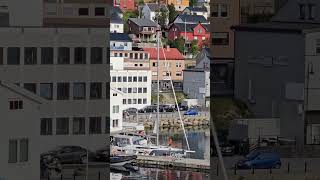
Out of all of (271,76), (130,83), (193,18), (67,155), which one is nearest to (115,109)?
(130,83)

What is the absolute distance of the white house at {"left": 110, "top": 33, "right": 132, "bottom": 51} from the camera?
473cm

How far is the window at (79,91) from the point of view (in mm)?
4566

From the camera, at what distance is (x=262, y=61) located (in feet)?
15.9

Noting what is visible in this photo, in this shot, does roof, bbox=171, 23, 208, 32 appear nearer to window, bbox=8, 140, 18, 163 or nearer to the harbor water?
the harbor water

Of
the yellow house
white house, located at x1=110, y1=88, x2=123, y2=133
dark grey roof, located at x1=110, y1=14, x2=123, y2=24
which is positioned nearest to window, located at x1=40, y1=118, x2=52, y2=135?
white house, located at x1=110, y1=88, x2=123, y2=133

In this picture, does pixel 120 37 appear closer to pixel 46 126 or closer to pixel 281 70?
pixel 46 126

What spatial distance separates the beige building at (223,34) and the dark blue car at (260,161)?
460mm

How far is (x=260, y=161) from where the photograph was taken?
15.8 ft

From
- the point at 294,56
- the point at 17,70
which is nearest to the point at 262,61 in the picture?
the point at 294,56

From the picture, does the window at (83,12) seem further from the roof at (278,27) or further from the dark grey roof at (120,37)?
the roof at (278,27)

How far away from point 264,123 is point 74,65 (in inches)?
46.8

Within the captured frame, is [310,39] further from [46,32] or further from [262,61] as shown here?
[46,32]

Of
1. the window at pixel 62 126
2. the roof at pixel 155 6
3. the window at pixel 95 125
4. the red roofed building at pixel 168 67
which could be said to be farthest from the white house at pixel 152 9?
the window at pixel 62 126

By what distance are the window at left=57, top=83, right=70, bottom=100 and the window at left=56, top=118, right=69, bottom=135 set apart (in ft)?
0.41
